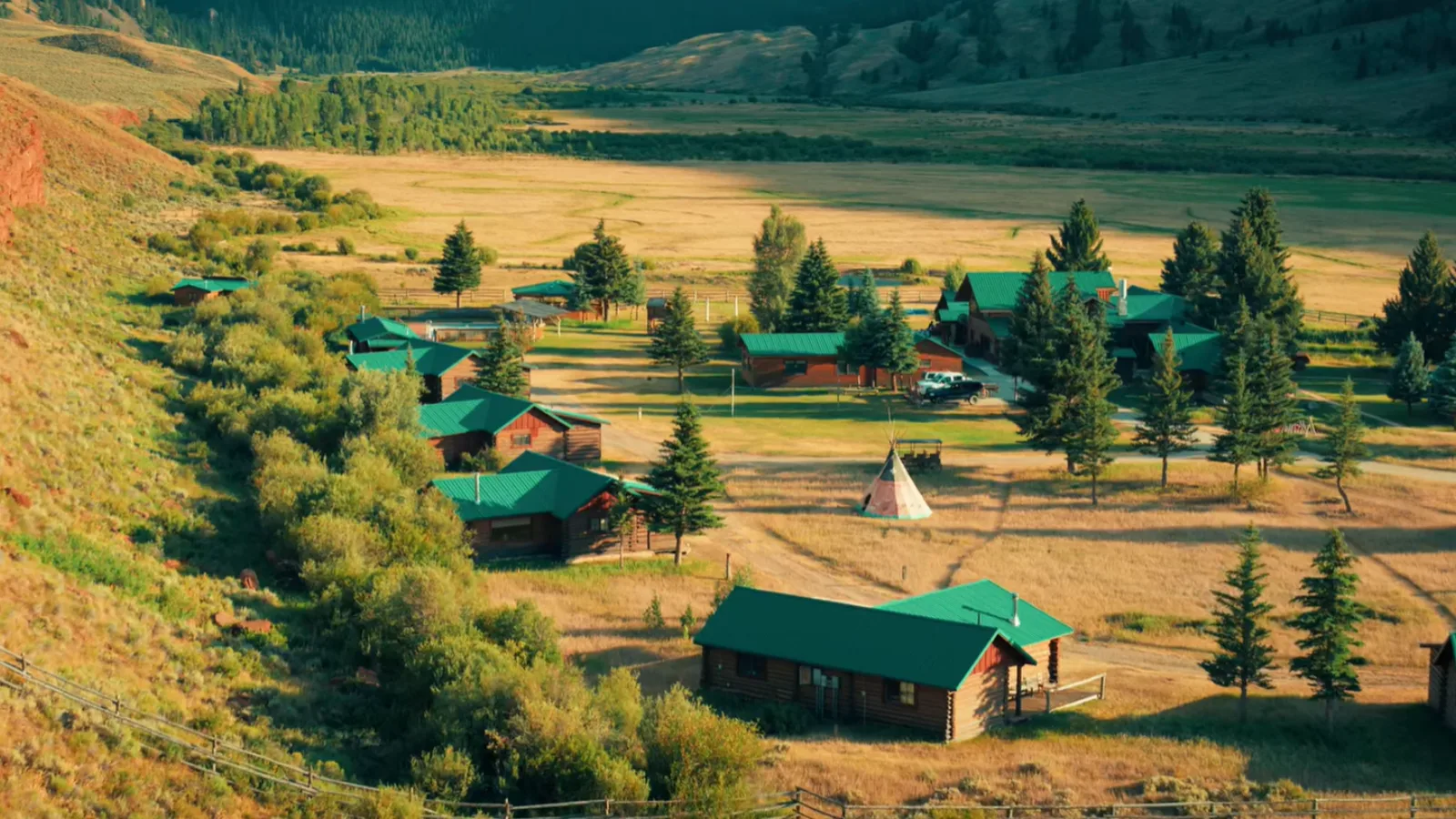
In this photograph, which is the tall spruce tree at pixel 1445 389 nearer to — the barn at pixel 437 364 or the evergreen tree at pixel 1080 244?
the evergreen tree at pixel 1080 244

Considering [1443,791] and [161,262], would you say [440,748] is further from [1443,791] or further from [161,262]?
[161,262]

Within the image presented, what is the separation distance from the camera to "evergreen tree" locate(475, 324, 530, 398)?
68.3m

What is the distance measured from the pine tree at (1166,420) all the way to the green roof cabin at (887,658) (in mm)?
20426

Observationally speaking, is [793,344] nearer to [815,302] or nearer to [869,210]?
[815,302]

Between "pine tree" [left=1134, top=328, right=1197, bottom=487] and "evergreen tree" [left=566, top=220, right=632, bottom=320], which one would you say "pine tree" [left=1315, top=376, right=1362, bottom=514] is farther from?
"evergreen tree" [left=566, top=220, right=632, bottom=320]

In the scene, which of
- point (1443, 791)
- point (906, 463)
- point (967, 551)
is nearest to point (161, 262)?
point (906, 463)

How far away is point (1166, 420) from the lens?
59406mm

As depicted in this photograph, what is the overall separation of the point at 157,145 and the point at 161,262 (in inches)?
2702

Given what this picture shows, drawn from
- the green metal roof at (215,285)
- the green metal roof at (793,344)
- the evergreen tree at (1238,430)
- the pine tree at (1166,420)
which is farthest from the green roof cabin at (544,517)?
the green metal roof at (215,285)

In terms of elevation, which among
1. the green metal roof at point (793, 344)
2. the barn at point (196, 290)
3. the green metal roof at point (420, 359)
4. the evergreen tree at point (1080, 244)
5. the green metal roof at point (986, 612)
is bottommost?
the green metal roof at point (986, 612)

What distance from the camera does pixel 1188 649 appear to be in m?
43.0

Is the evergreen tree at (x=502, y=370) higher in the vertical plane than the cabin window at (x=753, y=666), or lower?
higher

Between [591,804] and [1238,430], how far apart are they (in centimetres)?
3586

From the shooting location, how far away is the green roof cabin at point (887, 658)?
36.5m
